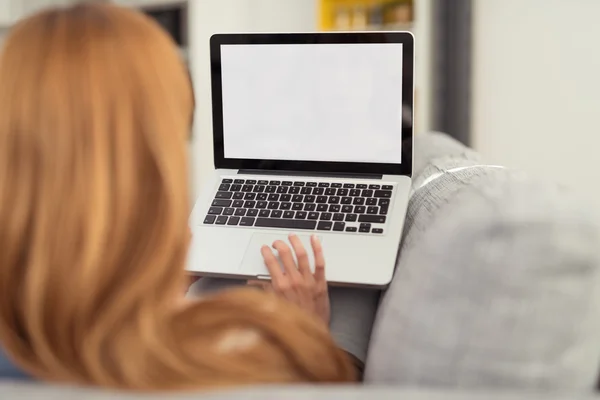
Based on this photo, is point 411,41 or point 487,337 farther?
point 411,41

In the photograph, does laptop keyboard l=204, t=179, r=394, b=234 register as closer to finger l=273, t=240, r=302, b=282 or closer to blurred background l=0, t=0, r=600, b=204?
finger l=273, t=240, r=302, b=282

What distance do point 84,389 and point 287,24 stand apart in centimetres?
290

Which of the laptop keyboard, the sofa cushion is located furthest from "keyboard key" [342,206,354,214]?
the sofa cushion

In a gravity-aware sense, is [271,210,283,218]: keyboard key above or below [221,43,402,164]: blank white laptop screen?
below

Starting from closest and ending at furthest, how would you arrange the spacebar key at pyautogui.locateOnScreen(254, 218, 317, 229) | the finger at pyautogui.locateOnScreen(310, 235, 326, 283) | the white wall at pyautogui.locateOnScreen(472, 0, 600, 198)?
the finger at pyautogui.locateOnScreen(310, 235, 326, 283)
the spacebar key at pyautogui.locateOnScreen(254, 218, 317, 229)
the white wall at pyautogui.locateOnScreen(472, 0, 600, 198)

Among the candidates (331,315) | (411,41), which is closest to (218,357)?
(331,315)

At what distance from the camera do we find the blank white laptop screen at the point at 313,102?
111 centimetres

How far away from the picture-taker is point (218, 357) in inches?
22.0

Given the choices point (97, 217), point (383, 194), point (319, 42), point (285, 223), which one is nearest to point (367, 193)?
point (383, 194)

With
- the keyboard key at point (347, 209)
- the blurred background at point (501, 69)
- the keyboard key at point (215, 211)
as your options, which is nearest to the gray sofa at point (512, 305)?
the keyboard key at point (347, 209)

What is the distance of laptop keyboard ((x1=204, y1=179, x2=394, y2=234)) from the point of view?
1044mm

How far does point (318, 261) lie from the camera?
950 mm

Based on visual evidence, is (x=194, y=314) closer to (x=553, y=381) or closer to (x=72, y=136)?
(x=72, y=136)

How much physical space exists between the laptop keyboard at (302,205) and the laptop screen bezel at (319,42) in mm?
34
